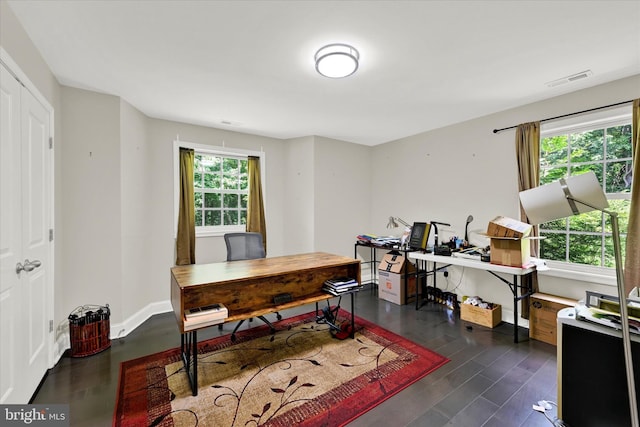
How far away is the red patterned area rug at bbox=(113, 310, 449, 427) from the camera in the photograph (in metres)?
1.77

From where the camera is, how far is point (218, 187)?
4.15 m

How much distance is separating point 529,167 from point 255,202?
3.62 meters

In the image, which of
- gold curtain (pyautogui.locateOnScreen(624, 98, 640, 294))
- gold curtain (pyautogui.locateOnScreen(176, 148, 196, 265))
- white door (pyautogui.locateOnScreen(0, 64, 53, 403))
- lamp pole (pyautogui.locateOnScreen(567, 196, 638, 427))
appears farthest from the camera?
gold curtain (pyautogui.locateOnScreen(176, 148, 196, 265))

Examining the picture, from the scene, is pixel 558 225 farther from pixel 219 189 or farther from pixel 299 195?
pixel 219 189

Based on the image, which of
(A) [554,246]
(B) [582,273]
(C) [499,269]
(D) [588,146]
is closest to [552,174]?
(D) [588,146]

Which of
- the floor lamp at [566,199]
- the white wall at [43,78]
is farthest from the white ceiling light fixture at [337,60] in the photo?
the white wall at [43,78]

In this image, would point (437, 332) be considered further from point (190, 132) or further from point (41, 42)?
point (41, 42)

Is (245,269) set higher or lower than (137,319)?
higher

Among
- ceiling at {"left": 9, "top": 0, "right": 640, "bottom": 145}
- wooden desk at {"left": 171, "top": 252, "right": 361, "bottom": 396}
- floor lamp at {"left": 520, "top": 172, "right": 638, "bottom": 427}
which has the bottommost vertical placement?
wooden desk at {"left": 171, "top": 252, "right": 361, "bottom": 396}

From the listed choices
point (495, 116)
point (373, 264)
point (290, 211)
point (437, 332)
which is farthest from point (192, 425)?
point (495, 116)

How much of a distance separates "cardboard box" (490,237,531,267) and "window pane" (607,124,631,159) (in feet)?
3.72

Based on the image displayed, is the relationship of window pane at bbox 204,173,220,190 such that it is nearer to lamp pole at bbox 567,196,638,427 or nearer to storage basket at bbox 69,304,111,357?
storage basket at bbox 69,304,111,357

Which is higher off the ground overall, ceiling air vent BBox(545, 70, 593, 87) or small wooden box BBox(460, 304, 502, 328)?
ceiling air vent BBox(545, 70, 593, 87)

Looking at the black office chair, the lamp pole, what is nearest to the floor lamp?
the lamp pole
